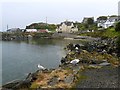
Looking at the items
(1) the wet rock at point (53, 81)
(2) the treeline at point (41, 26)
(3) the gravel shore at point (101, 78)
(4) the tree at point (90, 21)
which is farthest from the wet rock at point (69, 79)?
(2) the treeline at point (41, 26)

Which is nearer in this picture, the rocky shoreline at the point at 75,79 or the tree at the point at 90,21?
the rocky shoreline at the point at 75,79

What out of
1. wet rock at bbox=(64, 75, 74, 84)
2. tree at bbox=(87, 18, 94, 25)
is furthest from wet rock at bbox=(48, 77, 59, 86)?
tree at bbox=(87, 18, 94, 25)

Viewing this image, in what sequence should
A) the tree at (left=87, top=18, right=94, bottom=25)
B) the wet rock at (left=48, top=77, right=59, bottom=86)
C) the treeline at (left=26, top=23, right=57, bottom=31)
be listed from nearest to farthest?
the wet rock at (left=48, top=77, right=59, bottom=86) → the tree at (left=87, top=18, right=94, bottom=25) → the treeline at (left=26, top=23, right=57, bottom=31)

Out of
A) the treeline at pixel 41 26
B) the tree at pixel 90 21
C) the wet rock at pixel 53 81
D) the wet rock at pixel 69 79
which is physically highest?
the tree at pixel 90 21

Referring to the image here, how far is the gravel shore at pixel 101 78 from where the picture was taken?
17672 mm

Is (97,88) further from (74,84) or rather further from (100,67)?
(100,67)

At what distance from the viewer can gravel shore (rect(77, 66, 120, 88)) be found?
17672mm

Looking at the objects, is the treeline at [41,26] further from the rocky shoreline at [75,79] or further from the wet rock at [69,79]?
the wet rock at [69,79]

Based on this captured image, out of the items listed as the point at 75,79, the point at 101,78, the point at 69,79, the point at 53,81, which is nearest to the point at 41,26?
the point at 69,79

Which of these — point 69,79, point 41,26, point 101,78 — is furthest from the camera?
point 41,26

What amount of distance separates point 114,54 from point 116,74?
38.7 feet

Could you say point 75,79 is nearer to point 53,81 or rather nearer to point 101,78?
point 53,81

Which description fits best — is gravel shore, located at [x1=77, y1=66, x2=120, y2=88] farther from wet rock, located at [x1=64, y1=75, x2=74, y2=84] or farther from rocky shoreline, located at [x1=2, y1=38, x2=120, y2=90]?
wet rock, located at [x1=64, y1=75, x2=74, y2=84]

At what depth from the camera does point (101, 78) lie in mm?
19531
